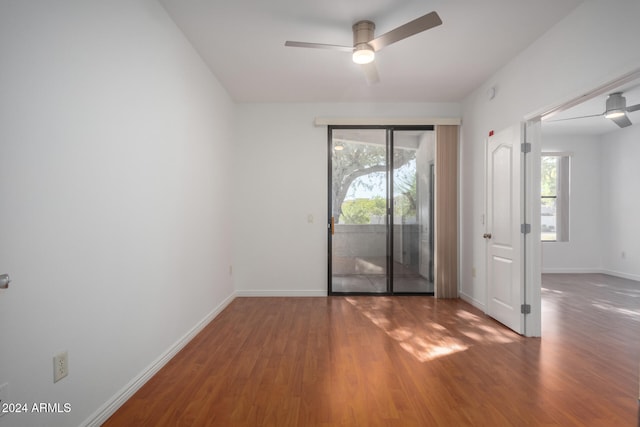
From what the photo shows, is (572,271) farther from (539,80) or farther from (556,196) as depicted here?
(539,80)

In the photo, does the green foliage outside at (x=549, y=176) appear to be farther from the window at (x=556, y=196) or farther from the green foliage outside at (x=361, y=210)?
the green foliage outside at (x=361, y=210)

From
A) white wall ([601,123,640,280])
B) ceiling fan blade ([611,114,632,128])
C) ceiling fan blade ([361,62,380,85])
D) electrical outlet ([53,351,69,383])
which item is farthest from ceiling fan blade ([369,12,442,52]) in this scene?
white wall ([601,123,640,280])

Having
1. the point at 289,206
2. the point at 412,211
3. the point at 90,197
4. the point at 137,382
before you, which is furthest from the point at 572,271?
the point at 90,197

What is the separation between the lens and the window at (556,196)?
661cm

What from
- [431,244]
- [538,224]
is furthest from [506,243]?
[431,244]

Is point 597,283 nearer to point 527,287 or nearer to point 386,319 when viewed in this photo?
point 527,287

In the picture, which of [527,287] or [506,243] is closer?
[527,287]

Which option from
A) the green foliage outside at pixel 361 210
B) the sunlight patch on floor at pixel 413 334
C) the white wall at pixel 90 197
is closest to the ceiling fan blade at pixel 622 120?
the green foliage outside at pixel 361 210

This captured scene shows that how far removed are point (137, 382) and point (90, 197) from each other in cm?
127

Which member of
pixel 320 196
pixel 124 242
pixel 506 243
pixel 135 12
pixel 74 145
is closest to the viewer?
pixel 74 145

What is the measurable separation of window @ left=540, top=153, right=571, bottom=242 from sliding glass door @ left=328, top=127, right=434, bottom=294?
11.6 ft

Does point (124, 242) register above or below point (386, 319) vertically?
above

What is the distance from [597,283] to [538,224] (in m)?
3.69

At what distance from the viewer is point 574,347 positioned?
9.46 feet
